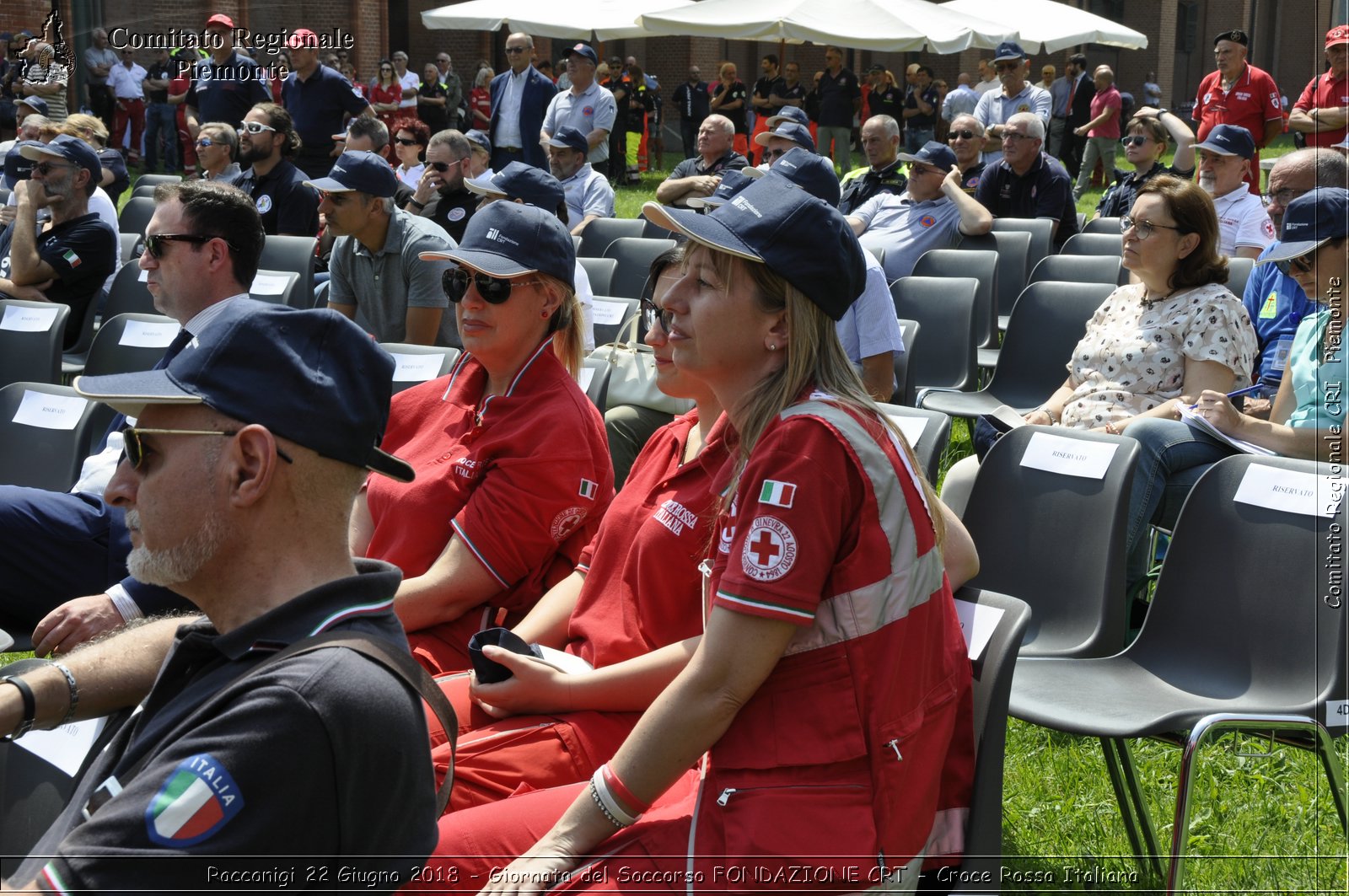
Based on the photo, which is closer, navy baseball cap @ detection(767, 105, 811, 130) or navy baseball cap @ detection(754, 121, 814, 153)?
navy baseball cap @ detection(754, 121, 814, 153)

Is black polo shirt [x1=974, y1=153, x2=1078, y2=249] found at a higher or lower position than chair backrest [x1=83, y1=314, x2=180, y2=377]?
higher

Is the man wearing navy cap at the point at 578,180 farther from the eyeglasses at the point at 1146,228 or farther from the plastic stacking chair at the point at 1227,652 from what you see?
the plastic stacking chair at the point at 1227,652

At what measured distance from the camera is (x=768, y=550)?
6.07ft

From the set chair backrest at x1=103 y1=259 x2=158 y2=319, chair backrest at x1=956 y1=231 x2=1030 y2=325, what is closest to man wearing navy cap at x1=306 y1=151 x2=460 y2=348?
chair backrest at x1=103 y1=259 x2=158 y2=319

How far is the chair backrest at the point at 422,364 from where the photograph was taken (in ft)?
13.9

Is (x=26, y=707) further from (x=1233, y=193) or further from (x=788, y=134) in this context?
(x=1233, y=193)

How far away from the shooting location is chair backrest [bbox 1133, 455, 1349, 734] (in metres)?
2.88

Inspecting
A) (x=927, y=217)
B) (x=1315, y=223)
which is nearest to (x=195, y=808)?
(x=1315, y=223)

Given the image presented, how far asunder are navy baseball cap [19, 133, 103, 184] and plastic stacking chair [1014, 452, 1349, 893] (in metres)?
5.79

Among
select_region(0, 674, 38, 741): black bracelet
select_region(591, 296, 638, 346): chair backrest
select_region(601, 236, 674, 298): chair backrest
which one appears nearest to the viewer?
select_region(0, 674, 38, 741): black bracelet

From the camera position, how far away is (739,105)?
22688 millimetres

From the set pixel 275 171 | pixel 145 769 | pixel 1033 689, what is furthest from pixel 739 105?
pixel 145 769

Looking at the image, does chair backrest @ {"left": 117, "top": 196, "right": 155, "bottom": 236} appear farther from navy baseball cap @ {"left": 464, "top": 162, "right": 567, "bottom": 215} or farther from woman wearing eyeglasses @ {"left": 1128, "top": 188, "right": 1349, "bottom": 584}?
woman wearing eyeglasses @ {"left": 1128, "top": 188, "right": 1349, "bottom": 584}

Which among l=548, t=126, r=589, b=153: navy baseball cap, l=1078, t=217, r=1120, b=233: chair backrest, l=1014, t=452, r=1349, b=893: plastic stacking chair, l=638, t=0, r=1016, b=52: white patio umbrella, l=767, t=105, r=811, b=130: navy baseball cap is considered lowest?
l=1014, t=452, r=1349, b=893: plastic stacking chair
